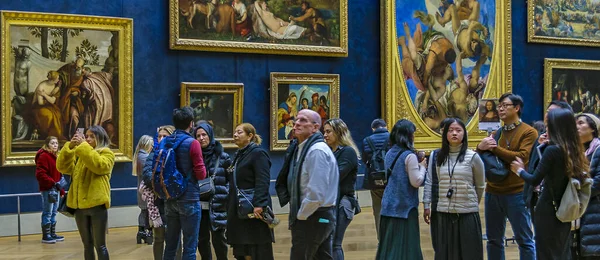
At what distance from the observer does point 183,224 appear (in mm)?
8344

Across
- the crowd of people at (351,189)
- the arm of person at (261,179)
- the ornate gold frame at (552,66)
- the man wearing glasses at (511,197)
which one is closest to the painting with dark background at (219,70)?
the ornate gold frame at (552,66)

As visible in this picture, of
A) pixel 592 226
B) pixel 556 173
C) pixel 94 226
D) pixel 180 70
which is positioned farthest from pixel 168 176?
pixel 180 70

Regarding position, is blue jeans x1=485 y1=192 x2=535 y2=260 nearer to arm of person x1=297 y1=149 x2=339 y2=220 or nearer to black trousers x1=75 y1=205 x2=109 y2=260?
arm of person x1=297 y1=149 x2=339 y2=220

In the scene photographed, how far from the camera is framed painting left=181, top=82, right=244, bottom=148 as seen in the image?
15844 millimetres

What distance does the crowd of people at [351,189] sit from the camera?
7.25 metres

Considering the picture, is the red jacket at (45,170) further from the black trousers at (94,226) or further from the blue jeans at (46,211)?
the black trousers at (94,226)

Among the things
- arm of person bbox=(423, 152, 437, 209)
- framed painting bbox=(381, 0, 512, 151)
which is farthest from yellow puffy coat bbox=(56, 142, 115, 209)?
framed painting bbox=(381, 0, 512, 151)

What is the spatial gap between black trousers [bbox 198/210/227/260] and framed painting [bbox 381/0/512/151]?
368 inches

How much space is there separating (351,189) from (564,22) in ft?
46.0

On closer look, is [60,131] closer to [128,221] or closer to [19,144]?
[19,144]

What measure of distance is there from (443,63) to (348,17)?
287 cm

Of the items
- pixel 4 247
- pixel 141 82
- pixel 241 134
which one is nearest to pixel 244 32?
pixel 141 82

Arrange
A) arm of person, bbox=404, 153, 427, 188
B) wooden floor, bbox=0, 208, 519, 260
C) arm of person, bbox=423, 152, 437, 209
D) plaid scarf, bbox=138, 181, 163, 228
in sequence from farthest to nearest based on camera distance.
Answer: wooden floor, bbox=0, 208, 519, 260, plaid scarf, bbox=138, 181, 163, 228, arm of person, bbox=404, 153, 427, 188, arm of person, bbox=423, 152, 437, 209

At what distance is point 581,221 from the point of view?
749cm
